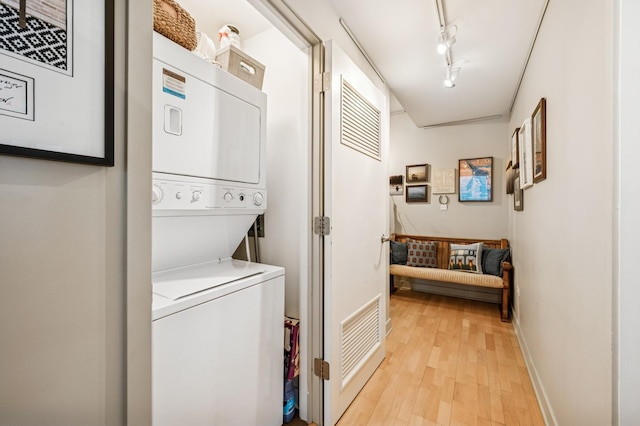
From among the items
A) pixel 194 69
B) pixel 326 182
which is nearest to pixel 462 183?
pixel 326 182

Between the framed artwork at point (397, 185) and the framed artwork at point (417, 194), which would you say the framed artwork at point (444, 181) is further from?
the framed artwork at point (397, 185)

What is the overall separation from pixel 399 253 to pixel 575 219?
2.79 metres

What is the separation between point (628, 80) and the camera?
2.52 ft

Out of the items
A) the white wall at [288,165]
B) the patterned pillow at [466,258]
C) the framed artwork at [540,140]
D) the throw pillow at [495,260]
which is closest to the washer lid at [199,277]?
the white wall at [288,165]

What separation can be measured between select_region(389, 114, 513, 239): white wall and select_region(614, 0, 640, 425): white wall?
2934mm

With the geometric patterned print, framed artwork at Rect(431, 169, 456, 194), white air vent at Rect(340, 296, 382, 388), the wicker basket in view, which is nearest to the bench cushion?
framed artwork at Rect(431, 169, 456, 194)

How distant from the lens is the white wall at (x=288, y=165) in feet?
5.08

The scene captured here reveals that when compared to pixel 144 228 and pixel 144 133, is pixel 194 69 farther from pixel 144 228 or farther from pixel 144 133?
pixel 144 228

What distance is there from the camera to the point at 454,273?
3.31 meters

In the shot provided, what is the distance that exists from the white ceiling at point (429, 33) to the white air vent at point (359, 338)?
1.89 m

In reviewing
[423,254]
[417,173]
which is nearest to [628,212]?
[423,254]

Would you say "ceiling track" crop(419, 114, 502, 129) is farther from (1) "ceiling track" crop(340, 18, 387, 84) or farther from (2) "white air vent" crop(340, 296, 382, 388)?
(2) "white air vent" crop(340, 296, 382, 388)

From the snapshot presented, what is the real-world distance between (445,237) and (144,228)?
3.91 metres

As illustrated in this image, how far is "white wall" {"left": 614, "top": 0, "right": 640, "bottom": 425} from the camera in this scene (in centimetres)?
76
